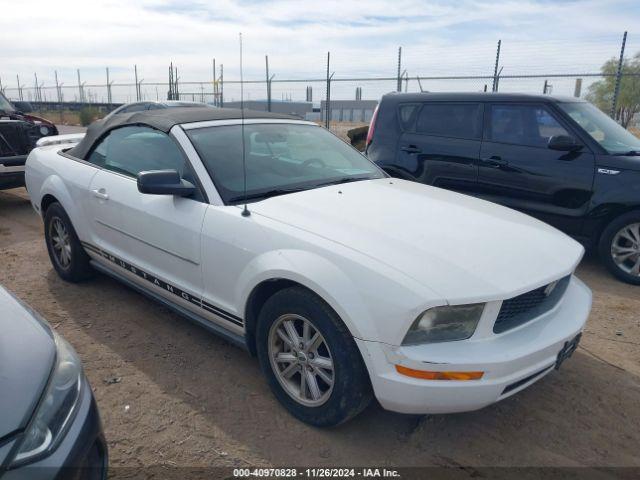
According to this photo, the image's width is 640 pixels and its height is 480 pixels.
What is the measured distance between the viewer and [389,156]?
6254mm

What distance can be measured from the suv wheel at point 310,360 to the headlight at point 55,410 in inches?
38.2

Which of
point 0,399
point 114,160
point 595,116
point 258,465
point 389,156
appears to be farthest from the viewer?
point 389,156

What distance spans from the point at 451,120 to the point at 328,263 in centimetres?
413

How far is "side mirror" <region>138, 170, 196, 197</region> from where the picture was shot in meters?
2.93

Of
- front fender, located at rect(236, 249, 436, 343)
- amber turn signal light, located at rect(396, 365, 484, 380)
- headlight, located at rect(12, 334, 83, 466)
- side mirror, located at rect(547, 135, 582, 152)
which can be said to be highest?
side mirror, located at rect(547, 135, 582, 152)

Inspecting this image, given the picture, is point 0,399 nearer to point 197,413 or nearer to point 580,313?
point 197,413

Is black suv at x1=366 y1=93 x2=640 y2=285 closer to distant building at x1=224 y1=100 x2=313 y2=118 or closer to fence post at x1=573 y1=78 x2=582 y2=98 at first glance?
distant building at x1=224 y1=100 x2=313 y2=118

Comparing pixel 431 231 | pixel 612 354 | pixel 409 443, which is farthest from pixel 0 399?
pixel 612 354

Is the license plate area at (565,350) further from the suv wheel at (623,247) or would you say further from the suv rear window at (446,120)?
the suv rear window at (446,120)

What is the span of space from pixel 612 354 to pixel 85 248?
4.03 m

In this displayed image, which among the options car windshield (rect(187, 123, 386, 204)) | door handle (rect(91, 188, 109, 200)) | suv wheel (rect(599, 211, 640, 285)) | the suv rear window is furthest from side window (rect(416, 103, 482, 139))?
door handle (rect(91, 188, 109, 200))

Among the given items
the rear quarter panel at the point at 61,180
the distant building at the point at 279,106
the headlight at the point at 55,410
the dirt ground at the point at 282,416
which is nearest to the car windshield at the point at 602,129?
the dirt ground at the point at 282,416

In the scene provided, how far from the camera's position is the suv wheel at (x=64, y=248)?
4246mm

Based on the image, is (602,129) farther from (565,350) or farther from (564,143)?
(565,350)
